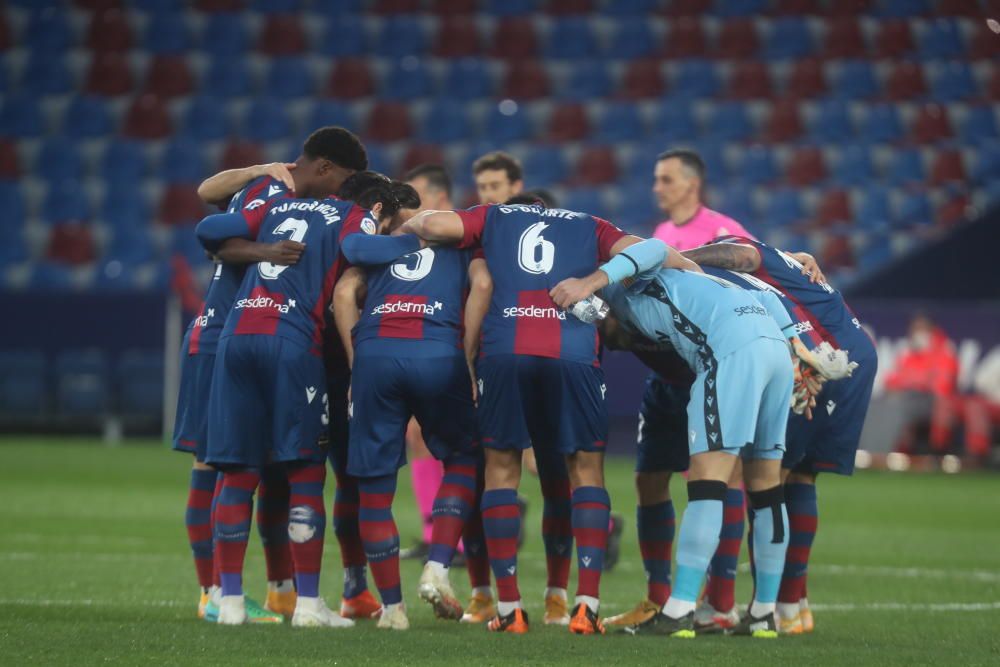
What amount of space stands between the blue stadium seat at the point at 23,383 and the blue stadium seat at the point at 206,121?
167 inches

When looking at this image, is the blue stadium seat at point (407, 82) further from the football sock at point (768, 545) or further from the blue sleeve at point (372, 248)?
the football sock at point (768, 545)

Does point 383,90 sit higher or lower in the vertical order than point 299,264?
higher

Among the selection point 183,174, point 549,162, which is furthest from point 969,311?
point 183,174

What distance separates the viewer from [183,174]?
19.5 meters

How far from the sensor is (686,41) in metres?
21.1

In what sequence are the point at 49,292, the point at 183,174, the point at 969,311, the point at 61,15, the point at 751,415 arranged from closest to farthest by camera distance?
the point at 751,415 → the point at 969,311 → the point at 49,292 → the point at 183,174 → the point at 61,15

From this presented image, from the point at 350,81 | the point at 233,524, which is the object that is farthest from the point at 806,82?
the point at 233,524

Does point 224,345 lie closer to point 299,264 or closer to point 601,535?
point 299,264

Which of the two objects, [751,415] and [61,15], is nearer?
[751,415]

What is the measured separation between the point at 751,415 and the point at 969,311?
1110 cm

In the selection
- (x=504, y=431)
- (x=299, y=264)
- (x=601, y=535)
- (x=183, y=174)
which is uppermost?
(x=183, y=174)

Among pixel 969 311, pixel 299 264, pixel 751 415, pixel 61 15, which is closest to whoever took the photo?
pixel 751 415

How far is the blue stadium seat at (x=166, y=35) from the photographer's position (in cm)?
2075

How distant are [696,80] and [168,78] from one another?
7.25m
